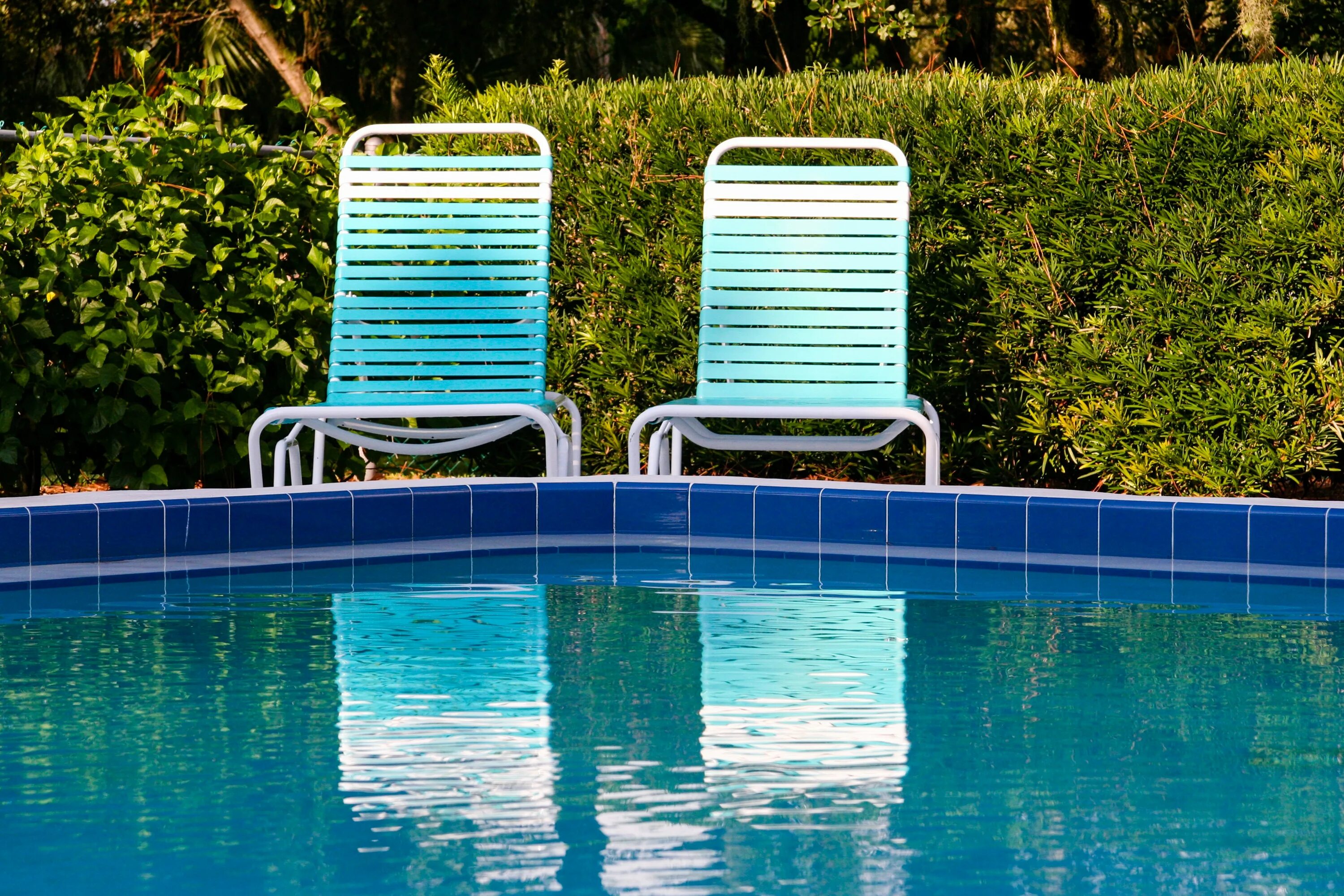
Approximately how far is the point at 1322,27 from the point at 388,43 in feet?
28.1

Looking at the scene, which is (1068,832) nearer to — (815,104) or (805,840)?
(805,840)

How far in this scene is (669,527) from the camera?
5812 millimetres

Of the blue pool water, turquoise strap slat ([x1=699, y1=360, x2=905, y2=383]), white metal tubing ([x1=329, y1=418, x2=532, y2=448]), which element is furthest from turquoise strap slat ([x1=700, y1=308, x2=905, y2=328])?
the blue pool water

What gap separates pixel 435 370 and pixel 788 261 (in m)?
1.32

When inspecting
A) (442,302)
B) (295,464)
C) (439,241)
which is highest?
(439,241)

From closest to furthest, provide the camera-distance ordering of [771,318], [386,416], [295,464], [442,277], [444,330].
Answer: [386,416] < [295,464] < [771,318] < [444,330] < [442,277]

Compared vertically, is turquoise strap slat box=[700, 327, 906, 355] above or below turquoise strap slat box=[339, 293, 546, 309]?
below

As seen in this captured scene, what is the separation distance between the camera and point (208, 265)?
6246 mm

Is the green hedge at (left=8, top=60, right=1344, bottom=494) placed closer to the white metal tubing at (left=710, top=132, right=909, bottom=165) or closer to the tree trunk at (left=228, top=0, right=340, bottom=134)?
the white metal tubing at (left=710, top=132, right=909, bottom=165)

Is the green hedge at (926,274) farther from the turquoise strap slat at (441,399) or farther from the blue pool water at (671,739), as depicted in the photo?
the blue pool water at (671,739)

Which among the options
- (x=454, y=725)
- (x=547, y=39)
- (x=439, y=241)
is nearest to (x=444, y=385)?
(x=439, y=241)

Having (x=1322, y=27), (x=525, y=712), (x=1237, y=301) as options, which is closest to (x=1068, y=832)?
(x=525, y=712)

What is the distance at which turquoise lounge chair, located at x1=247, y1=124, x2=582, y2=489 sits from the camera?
244 inches

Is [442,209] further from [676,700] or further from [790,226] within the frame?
[676,700]
